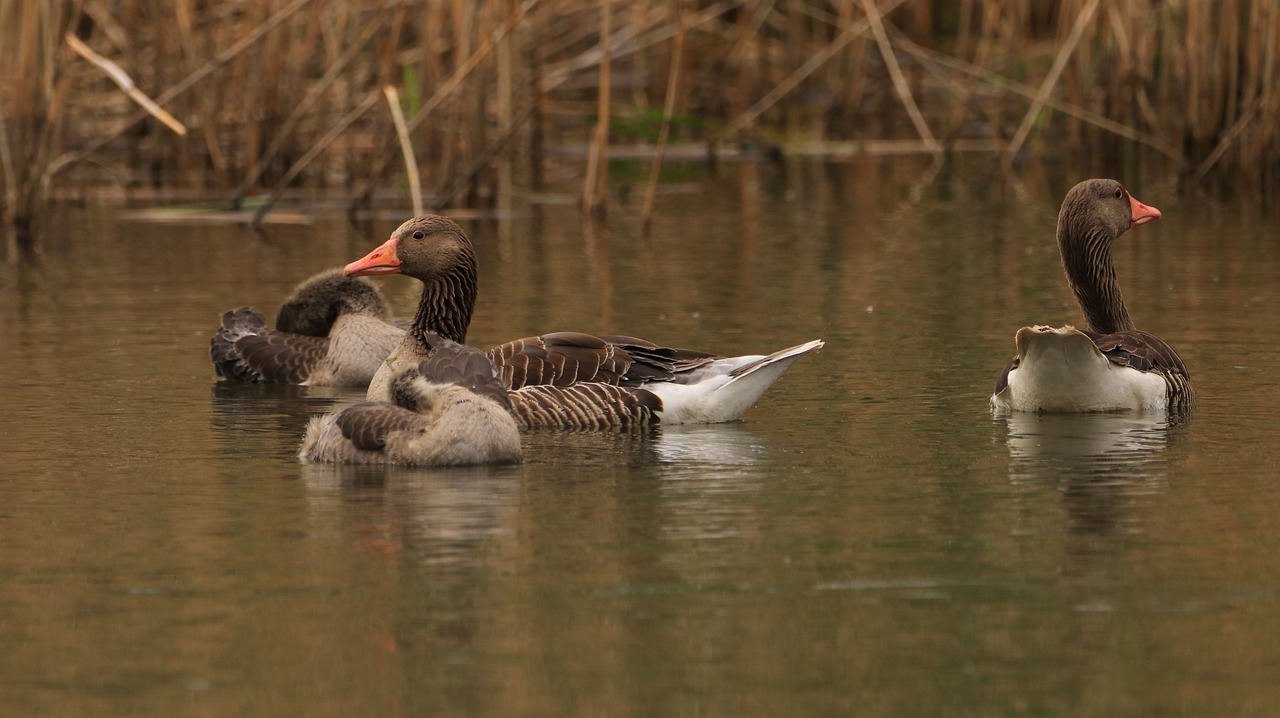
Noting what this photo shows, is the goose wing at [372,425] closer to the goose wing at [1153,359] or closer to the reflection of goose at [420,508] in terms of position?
the reflection of goose at [420,508]

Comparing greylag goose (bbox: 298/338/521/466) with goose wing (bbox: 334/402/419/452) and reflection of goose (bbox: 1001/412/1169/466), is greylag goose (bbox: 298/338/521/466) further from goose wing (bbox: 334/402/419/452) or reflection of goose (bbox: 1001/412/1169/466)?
reflection of goose (bbox: 1001/412/1169/466)

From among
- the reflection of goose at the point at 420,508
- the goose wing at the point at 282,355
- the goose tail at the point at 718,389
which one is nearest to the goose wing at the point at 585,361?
the goose tail at the point at 718,389

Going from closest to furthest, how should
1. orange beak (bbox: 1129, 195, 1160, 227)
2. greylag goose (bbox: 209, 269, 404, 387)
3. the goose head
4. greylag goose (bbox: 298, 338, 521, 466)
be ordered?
1. greylag goose (bbox: 298, 338, 521, 466)
2. the goose head
3. orange beak (bbox: 1129, 195, 1160, 227)
4. greylag goose (bbox: 209, 269, 404, 387)

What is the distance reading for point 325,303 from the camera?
14172mm

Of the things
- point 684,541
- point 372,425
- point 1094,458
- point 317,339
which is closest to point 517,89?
point 317,339

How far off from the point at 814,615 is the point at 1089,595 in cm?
92

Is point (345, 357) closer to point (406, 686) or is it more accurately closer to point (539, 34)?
point (406, 686)

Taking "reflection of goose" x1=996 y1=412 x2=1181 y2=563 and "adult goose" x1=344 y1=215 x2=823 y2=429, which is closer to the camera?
"reflection of goose" x1=996 y1=412 x2=1181 y2=563

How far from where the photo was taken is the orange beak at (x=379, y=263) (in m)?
11.5

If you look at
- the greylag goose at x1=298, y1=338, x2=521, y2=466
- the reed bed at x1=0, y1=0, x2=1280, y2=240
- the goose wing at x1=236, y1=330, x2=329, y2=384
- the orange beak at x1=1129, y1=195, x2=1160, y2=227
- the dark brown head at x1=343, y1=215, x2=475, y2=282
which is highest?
the reed bed at x1=0, y1=0, x2=1280, y2=240

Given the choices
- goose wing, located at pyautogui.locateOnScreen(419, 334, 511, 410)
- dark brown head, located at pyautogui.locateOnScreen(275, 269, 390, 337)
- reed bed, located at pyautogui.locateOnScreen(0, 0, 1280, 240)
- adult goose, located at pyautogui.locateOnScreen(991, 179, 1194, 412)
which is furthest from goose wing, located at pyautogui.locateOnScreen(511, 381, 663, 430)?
reed bed, located at pyautogui.locateOnScreen(0, 0, 1280, 240)

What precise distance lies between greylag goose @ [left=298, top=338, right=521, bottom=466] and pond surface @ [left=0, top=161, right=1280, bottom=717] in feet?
0.42

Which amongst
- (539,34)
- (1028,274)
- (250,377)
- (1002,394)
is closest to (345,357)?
(250,377)

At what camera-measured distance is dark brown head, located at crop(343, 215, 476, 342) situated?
11719 mm
